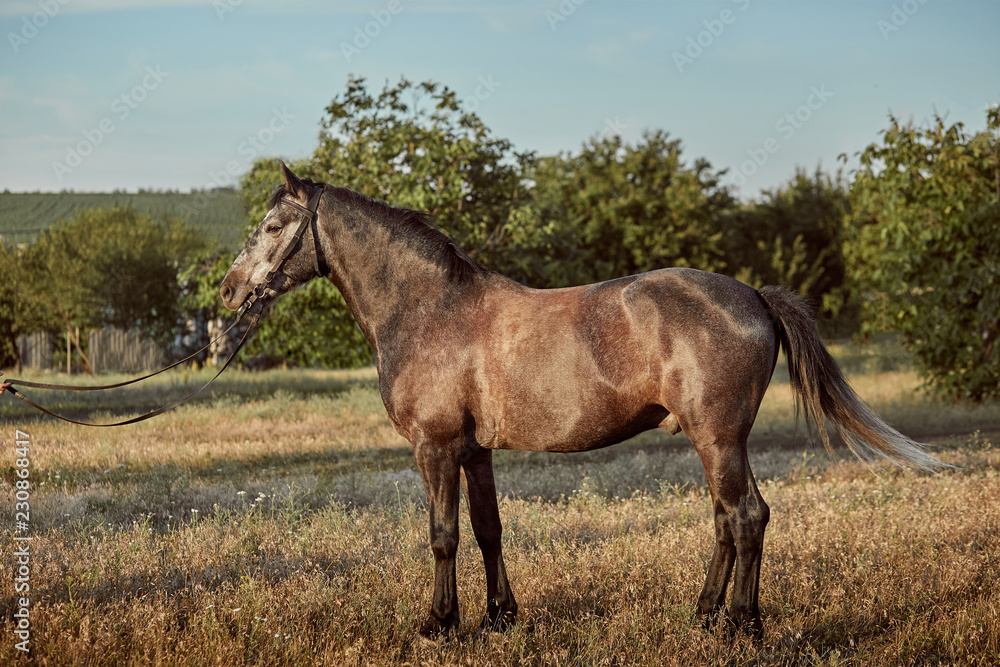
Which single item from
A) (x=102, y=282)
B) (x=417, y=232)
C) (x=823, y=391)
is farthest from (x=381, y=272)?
(x=102, y=282)

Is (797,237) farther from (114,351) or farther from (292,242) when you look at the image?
(292,242)

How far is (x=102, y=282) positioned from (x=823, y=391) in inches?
1043

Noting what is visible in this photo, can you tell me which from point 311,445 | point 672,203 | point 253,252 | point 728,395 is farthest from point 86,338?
point 728,395

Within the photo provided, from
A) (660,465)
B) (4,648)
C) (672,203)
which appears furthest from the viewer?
(672,203)

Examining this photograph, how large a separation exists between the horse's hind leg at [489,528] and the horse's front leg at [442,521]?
266mm

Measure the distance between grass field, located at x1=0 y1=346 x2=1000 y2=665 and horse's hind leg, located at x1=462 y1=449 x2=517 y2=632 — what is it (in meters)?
0.19

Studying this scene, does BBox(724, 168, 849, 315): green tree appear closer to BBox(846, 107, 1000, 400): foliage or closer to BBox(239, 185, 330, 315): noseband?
BBox(846, 107, 1000, 400): foliage

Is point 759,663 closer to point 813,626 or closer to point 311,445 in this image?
point 813,626

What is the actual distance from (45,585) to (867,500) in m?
7.24

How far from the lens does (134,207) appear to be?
59.5m

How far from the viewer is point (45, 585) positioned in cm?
496

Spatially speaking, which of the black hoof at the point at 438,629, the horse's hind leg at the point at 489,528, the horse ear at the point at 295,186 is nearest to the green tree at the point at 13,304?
the horse ear at the point at 295,186

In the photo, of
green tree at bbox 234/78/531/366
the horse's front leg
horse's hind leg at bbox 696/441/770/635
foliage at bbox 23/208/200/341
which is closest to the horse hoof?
the horse's front leg

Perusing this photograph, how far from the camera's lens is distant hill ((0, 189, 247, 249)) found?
52406 mm
